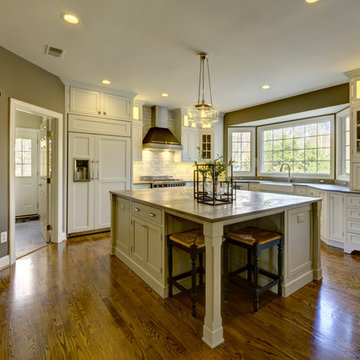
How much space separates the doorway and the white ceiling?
85 centimetres

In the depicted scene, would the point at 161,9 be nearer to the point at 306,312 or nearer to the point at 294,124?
the point at 306,312

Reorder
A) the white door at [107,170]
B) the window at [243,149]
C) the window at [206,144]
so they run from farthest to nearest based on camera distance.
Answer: the window at [243,149] → the window at [206,144] → the white door at [107,170]

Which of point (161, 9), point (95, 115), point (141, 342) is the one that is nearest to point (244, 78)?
point (161, 9)

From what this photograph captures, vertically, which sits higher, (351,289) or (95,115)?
(95,115)

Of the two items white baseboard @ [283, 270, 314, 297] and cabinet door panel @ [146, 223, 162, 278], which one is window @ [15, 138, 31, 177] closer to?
cabinet door panel @ [146, 223, 162, 278]

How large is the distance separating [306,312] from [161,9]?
2.99m

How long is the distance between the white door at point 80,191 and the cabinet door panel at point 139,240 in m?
1.83

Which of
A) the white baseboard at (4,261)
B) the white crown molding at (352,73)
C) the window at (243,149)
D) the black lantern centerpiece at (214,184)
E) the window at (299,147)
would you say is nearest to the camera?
the black lantern centerpiece at (214,184)

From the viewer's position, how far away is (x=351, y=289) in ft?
7.57

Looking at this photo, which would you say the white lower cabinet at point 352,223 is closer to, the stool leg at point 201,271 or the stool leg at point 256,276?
the stool leg at point 256,276

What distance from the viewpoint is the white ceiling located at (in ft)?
7.01

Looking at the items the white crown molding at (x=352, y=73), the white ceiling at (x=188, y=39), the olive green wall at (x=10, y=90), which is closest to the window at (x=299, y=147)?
the white ceiling at (x=188, y=39)

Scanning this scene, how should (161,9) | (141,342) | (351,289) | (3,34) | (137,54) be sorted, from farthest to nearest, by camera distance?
(137,54) → (3,34) → (351,289) → (161,9) → (141,342)

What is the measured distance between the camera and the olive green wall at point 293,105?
4043mm
